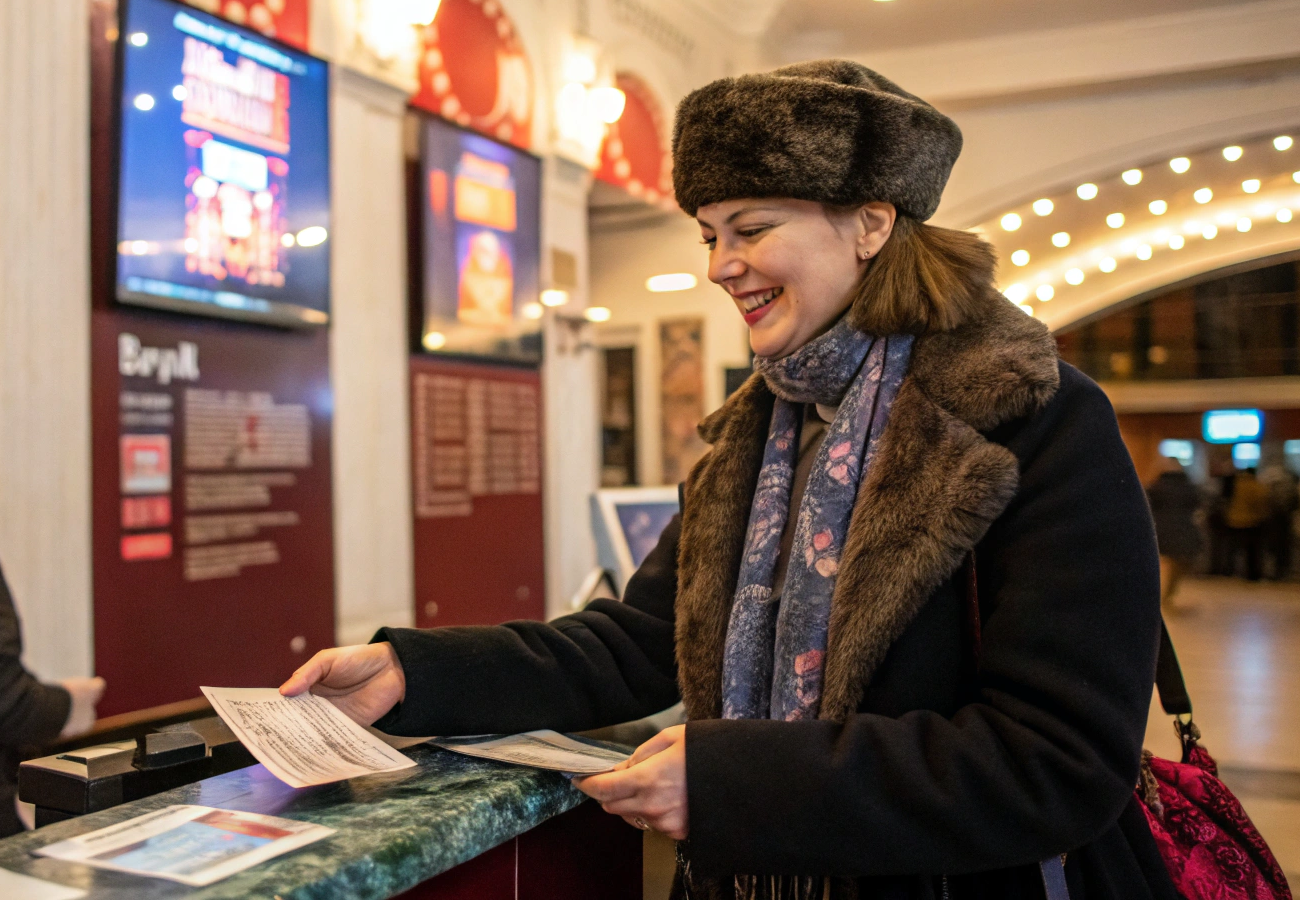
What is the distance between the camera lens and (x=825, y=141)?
3.85 feet

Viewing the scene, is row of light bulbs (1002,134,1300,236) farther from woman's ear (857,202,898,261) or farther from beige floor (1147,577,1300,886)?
woman's ear (857,202,898,261)

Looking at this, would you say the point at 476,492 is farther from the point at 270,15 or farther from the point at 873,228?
the point at 873,228

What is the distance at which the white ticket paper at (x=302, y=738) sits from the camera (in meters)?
0.93

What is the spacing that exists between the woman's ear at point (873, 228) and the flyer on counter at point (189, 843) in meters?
0.81

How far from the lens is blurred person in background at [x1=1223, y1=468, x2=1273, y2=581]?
15.4 meters

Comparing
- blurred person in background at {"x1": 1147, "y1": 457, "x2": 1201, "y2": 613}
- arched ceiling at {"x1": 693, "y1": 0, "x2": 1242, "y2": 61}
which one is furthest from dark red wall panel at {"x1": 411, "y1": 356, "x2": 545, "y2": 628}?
blurred person in background at {"x1": 1147, "y1": 457, "x2": 1201, "y2": 613}

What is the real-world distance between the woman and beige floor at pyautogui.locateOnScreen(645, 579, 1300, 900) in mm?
484

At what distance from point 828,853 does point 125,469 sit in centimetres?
289

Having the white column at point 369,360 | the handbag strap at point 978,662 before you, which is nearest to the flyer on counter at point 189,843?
the handbag strap at point 978,662

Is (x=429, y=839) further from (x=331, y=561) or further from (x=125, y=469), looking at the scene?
(x=331, y=561)

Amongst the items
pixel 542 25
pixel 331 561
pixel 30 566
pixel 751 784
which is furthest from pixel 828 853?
pixel 542 25

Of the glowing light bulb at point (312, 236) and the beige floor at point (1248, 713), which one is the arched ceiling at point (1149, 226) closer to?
the beige floor at point (1248, 713)

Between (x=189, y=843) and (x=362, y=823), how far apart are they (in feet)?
0.44

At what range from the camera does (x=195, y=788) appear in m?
1.01
